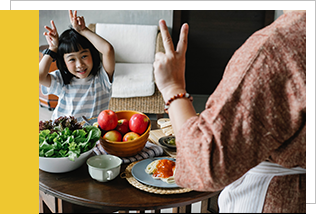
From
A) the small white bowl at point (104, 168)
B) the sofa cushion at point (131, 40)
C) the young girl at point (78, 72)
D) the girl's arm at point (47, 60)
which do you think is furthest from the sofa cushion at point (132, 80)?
the small white bowl at point (104, 168)

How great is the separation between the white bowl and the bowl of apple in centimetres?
9

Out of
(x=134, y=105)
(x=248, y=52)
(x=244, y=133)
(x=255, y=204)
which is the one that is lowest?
(x=134, y=105)

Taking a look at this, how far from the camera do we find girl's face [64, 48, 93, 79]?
1.12 metres

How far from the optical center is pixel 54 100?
2.07 metres

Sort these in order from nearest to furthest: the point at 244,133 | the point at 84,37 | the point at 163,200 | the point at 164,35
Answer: the point at 244,133 < the point at 164,35 < the point at 163,200 < the point at 84,37

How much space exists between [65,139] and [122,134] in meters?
0.18

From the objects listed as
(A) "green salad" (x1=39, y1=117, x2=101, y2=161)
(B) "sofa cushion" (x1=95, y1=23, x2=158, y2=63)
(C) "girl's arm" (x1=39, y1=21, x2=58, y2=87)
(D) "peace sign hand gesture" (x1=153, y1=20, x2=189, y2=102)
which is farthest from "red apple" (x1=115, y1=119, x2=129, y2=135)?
(B) "sofa cushion" (x1=95, y1=23, x2=158, y2=63)

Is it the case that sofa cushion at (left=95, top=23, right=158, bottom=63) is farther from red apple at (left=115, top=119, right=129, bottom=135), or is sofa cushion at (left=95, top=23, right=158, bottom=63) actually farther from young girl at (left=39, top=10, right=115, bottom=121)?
red apple at (left=115, top=119, right=129, bottom=135)

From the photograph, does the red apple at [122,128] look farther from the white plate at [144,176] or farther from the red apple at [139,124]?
the white plate at [144,176]

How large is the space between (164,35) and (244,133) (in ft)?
0.76

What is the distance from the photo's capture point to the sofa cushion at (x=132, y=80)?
181 cm

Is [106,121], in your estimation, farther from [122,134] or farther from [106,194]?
[106,194]

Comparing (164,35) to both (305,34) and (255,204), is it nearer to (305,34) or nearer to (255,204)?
(305,34)
